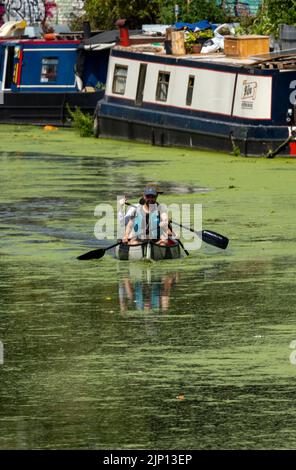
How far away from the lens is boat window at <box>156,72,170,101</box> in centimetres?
3188

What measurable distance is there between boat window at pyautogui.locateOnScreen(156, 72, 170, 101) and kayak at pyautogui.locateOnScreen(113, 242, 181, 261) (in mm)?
13099

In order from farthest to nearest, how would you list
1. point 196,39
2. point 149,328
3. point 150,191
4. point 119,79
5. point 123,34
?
point 123,34, point 196,39, point 119,79, point 150,191, point 149,328

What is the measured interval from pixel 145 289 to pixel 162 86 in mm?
15138

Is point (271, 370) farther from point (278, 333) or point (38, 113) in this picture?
point (38, 113)

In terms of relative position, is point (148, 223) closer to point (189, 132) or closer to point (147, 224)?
point (147, 224)

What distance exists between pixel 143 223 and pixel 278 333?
4.19m

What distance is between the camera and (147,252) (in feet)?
61.7

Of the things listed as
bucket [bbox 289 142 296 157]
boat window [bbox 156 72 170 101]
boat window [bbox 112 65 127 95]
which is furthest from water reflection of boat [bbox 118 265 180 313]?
boat window [bbox 112 65 127 95]

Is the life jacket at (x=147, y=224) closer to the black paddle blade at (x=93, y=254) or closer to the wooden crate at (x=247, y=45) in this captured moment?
the black paddle blade at (x=93, y=254)

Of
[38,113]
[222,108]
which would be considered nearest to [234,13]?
[38,113]

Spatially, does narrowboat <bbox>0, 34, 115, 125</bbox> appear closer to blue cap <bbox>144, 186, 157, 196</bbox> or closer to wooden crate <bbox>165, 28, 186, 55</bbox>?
wooden crate <bbox>165, 28, 186, 55</bbox>

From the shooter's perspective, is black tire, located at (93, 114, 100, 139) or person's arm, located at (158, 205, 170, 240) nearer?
person's arm, located at (158, 205, 170, 240)

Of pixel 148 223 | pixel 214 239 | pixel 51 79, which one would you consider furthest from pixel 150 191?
pixel 51 79

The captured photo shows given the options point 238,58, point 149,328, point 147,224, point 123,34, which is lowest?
point 123,34
